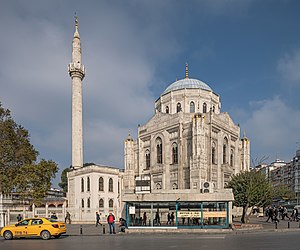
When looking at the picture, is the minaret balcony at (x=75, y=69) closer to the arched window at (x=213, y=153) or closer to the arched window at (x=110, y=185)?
the arched window at (x=110, y=185)

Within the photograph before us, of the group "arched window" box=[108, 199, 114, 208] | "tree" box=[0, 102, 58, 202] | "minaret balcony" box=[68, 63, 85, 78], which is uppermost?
"minaret balcony" box=[68, 63, 85, 78]

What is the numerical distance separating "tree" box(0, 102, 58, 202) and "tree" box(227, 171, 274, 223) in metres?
17.9

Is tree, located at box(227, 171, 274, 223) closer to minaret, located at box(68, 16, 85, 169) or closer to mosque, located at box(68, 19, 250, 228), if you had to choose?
mosque, located at box(68, 19, 250, 228)

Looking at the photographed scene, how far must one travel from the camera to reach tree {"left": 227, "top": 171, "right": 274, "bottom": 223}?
29.7 meters

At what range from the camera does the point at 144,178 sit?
2375 centimetres

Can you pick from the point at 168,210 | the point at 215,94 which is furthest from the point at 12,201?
the point at 215,94

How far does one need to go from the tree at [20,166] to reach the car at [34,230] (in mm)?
8231

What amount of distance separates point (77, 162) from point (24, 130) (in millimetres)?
19227

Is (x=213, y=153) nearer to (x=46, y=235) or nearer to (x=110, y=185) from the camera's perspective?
(x=110, y=185)

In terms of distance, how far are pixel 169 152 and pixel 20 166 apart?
21.5 m

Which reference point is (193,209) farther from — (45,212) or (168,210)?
(45,212)

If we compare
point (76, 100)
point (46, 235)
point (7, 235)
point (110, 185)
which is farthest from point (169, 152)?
point (7, 235)

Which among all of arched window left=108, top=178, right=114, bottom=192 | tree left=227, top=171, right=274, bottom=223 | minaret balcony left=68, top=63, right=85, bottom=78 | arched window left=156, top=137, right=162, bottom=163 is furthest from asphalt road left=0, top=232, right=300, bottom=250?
minaret balcony left=68, top=63, right=85, bottom=78

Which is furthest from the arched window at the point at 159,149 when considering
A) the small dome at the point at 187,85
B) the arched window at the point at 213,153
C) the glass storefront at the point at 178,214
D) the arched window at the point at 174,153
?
the glass storefront at the point at 178,214
